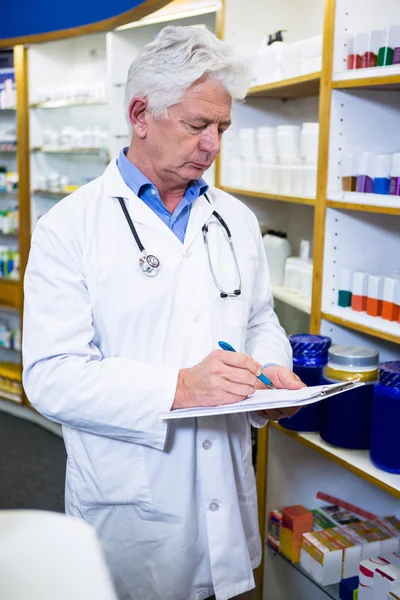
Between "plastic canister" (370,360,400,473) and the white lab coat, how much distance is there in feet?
1.04

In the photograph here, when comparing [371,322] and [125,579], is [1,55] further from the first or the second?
→ [125,579]

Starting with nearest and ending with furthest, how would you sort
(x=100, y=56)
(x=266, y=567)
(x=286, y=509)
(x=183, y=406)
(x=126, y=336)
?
(x=183, y=406) → (x=126, y=336) → (x=286, y=509) → (x=266, y=567) → (x=100, y=56)

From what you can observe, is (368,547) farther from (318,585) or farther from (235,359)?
(235,359)

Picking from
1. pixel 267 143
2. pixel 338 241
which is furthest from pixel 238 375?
pixel 267 143

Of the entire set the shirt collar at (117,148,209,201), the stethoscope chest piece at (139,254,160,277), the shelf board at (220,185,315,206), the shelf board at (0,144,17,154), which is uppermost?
the shelf board at (0,144,17,154)

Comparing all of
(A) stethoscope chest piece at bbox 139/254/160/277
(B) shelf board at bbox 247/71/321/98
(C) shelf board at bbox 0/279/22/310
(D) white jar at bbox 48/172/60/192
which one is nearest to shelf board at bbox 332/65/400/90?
(B) shelf board at bbox 247/71/321/98

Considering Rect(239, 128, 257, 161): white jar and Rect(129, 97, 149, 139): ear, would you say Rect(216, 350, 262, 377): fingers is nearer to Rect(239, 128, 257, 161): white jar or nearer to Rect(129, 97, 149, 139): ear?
Rect(129, 97, 149, 139): ear

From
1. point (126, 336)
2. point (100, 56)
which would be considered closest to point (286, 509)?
point (126, 336)

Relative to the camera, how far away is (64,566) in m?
0.82

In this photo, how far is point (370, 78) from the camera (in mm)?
2188

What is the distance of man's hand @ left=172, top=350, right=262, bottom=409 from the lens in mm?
1609

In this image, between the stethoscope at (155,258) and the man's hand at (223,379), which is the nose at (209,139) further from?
the man's hand at (223,379)

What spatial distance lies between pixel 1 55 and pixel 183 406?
16.0ft

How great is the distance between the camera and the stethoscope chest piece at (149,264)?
1.79 m
